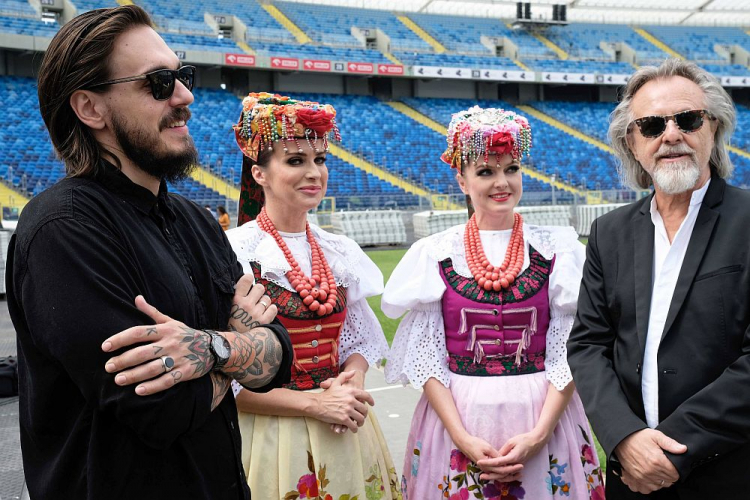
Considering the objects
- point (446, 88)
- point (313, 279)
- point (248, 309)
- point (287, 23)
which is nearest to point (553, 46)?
point (446, 88)

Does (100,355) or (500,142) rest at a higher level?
(500,142)

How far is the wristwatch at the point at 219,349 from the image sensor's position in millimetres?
1663

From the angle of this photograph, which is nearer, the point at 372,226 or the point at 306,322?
the point at 306,322

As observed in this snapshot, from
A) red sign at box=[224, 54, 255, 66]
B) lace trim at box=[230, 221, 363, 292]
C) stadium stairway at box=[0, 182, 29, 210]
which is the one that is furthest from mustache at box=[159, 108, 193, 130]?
red sign at box=[224, 54, 255, 66]

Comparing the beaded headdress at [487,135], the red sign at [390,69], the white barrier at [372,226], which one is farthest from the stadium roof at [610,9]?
the beaded headdress at [487,135]

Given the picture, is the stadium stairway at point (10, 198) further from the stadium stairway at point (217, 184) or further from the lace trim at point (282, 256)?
the lace trim at point (282, 256)

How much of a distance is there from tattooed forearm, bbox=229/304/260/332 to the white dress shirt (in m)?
1.20

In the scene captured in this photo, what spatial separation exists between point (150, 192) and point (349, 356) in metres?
1.32

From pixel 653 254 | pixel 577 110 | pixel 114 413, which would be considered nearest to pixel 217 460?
pixel 114 413

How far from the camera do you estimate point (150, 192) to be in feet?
5.88

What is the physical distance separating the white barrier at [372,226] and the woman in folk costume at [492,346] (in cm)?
1586

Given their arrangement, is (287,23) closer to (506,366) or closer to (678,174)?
(506,366)

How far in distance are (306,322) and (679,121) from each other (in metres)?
1.47

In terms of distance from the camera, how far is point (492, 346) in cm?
276
